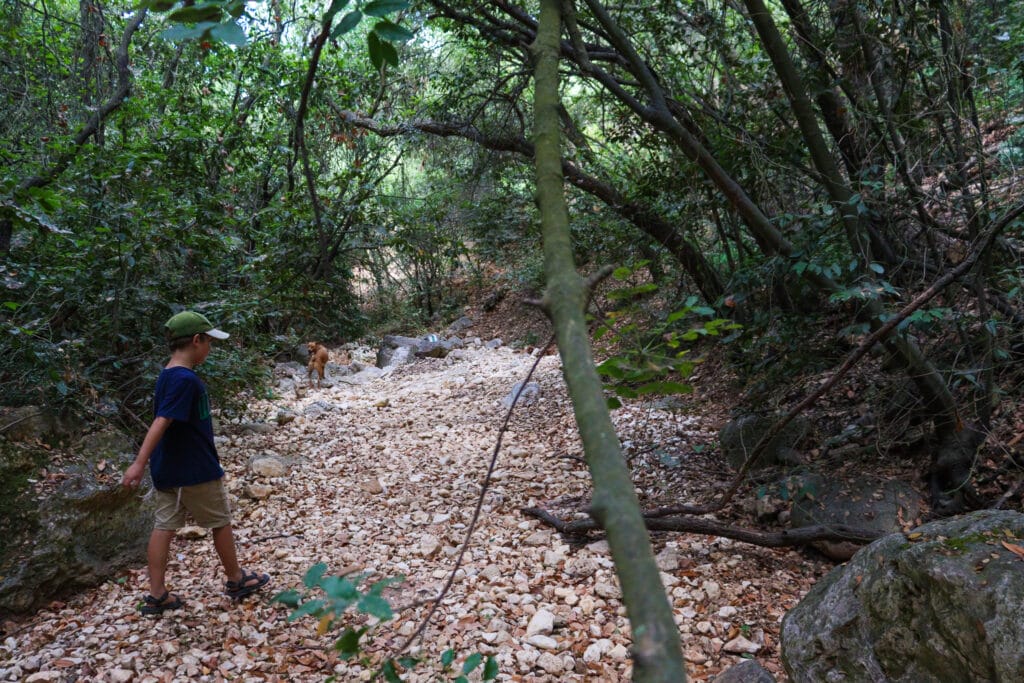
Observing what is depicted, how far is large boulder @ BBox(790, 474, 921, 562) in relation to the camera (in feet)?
9.45

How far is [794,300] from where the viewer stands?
3.82 metres

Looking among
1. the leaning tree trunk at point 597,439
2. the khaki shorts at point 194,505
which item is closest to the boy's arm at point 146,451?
the khaki shorts at point 194,505

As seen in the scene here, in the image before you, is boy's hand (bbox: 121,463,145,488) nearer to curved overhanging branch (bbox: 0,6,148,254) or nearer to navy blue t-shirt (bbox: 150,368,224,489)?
navy blue t-shirt (bbox: 150,368,224,489)

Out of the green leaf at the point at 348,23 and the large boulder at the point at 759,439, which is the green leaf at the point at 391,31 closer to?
the green leaf at the point at 348,23

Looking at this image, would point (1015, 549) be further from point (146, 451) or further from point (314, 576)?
point (146, 451)

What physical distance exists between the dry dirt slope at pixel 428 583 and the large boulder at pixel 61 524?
4.3 inches

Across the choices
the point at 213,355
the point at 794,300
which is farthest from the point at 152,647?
the point at 794,300

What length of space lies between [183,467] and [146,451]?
0.83 ft

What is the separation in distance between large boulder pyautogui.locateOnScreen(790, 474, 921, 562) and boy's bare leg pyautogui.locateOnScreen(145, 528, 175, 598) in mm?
2972

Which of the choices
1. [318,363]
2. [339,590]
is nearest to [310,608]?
[339,590]

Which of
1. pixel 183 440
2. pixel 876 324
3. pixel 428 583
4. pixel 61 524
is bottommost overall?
pixel 428 583

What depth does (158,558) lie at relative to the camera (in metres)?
2.87

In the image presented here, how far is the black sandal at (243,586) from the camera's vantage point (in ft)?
9.92

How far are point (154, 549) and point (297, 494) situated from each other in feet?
4.74
